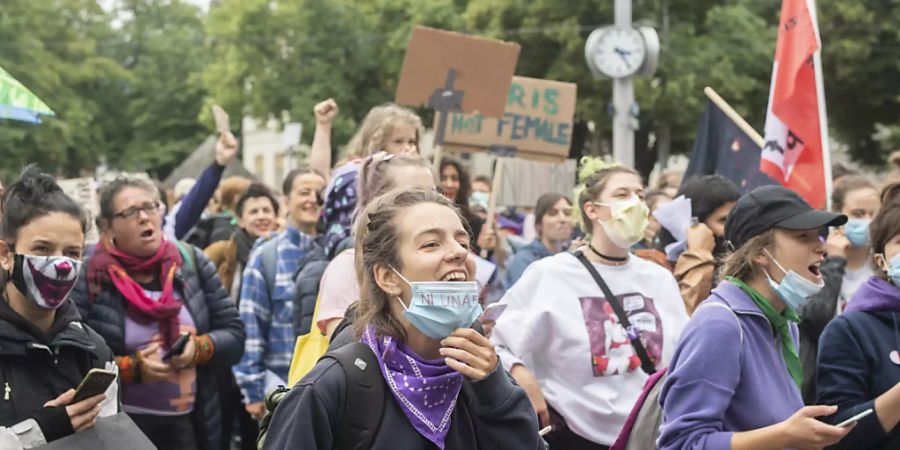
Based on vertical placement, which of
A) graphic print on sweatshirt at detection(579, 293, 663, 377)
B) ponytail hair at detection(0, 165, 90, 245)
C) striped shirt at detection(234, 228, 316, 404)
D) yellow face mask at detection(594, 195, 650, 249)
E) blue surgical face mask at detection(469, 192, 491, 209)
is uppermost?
ponytail hair at detection(0, 165, 90, 245)

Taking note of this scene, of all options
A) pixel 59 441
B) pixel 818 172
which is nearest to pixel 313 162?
pixel 818 172

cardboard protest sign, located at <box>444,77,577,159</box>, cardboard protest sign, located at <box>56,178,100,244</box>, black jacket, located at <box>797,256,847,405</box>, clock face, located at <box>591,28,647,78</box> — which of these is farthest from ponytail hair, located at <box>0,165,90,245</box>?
clock face, located at <box>591,28,647,78</box>

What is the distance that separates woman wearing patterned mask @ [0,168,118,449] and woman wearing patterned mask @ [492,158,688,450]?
1.93m

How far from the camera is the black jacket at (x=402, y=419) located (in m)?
3.30

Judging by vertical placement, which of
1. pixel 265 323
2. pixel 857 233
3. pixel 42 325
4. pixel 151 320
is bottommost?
pixel 265 323

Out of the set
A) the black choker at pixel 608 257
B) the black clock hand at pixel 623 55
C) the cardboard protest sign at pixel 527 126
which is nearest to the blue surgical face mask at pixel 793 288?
the black choker at pixel 608 257

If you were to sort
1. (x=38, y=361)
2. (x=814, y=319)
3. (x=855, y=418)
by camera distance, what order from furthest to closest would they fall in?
(x=814, y=319)
(x=38, y=361)
(x=855, y=418)

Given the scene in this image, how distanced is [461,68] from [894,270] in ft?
13.8

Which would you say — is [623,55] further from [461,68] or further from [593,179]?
[593,179]

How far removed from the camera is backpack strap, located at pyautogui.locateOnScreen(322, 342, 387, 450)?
3352 millimetres

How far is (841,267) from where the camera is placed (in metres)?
7.17

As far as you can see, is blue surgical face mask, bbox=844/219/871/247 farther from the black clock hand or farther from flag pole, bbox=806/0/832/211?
the black clock hand

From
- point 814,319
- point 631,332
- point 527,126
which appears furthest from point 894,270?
point 527,126

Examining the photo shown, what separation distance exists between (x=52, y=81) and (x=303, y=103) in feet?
28.8
